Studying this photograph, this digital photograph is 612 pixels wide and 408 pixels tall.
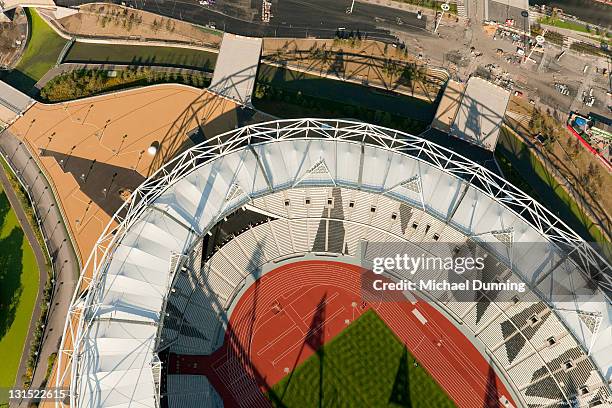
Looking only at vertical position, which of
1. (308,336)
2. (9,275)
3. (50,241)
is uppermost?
(50,241)

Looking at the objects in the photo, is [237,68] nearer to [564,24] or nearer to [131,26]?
[131,26]

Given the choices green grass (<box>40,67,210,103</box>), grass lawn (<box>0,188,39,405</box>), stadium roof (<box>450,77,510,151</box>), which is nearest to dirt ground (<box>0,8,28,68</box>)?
green grass (<box>40,67,210,103</box>)

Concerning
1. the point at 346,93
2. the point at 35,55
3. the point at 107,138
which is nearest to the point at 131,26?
the point at 35,55

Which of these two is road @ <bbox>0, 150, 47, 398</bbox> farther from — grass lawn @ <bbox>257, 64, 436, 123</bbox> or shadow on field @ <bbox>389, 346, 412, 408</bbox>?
shadow on field @ <bbox>389, 346, 412, 408</bbox>

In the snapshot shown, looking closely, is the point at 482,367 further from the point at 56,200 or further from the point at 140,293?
the point at 56,200

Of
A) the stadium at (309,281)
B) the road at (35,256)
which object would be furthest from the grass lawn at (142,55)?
the road at (35,256)

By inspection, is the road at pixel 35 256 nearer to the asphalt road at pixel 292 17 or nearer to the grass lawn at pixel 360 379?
the grass lawn at pixel 360 379

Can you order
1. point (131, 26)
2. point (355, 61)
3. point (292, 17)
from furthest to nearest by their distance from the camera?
1. point (292, 17)
2. point (131, 26)
3. point (355, 61)
